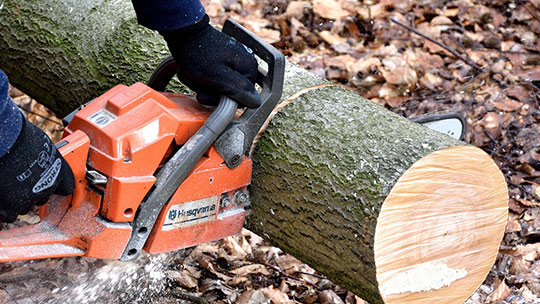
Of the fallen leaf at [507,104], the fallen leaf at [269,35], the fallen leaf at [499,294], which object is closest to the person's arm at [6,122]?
the fallen leaf at [499,294]

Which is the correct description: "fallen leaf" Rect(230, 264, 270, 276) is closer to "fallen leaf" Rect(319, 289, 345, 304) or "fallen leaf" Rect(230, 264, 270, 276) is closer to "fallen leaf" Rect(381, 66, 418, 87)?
"fallen leaf" Rect(319, 289, 345, 304)

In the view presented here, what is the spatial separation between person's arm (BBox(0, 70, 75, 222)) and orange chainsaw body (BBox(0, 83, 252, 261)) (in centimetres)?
11

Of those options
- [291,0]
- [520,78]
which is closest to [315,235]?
[520,78]


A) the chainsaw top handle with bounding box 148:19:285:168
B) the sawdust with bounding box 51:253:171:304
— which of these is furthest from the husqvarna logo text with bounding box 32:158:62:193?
the sawdust with bounding box 51:253:171:304

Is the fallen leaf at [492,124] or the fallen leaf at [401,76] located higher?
the fallen leaf at [401,76]

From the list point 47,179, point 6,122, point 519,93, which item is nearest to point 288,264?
point 47,179

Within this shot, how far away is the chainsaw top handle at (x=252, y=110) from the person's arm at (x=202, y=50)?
5 centimetres

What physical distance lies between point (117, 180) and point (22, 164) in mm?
326

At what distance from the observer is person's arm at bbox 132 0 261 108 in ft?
7.61

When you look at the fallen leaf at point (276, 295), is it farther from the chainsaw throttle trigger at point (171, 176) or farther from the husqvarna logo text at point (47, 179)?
the husqvarna logo text at point (47, 179)

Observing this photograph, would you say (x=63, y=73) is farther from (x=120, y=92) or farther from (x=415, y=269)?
(x=415, y=269)

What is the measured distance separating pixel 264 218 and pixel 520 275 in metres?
1.55

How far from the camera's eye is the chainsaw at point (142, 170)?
2168 millimetres

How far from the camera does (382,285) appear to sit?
2.37 m
